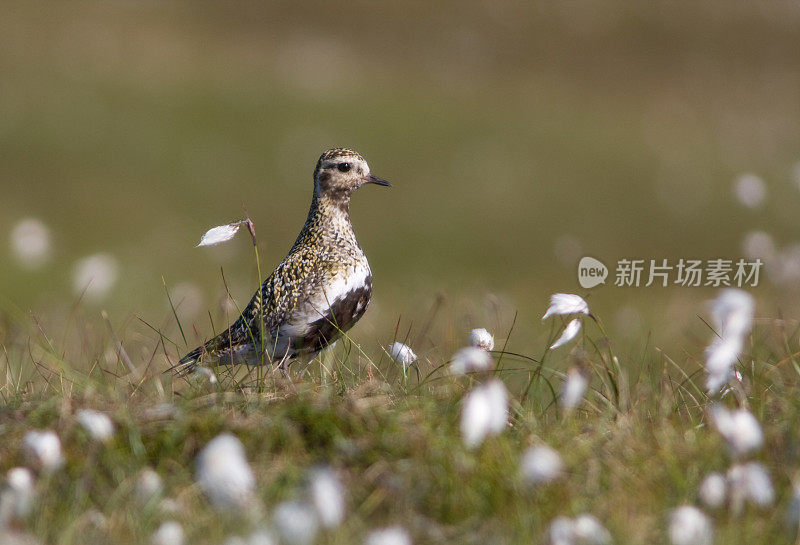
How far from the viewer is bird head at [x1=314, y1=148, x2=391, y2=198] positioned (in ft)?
19.5

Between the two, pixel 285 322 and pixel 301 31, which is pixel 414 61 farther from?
pixel 285 322

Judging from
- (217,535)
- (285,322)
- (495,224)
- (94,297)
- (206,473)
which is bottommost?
(495,224)

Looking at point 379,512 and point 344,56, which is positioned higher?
point 379,512

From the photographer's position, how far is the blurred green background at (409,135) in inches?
669

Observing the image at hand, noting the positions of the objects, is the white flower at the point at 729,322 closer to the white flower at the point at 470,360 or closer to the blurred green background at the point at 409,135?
the white flower at the point at 470,360

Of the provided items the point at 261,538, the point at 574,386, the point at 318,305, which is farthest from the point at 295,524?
the point at 318,305

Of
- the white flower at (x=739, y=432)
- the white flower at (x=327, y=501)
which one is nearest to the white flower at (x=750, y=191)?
the white flower at (x=739, y=432)

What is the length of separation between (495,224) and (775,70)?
13746 millimetres

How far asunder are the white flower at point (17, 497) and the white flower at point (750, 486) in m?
2.44

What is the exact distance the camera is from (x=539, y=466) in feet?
11.2

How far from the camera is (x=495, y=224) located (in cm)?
1952

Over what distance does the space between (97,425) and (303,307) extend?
1.80 metres

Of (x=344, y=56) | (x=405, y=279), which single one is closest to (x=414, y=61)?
(x=344, y=56)

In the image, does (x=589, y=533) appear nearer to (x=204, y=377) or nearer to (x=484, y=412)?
(x=484, y=412)
